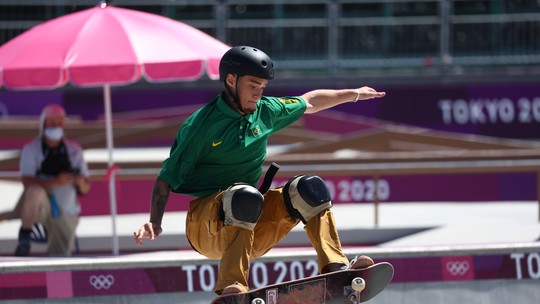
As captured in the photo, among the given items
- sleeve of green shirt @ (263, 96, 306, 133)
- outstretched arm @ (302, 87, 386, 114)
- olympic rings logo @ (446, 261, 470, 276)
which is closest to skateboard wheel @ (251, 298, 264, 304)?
sleeve of green shirt @ (263, 96, 306, 133)

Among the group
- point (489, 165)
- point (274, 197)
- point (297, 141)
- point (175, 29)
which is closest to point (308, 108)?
point (274, 197)

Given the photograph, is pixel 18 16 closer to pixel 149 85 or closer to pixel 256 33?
pixel 149 85

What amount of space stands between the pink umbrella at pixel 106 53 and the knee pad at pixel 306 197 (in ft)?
9.67

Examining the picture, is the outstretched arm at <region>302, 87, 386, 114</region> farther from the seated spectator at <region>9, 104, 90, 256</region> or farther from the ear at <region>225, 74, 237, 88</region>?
the seated spectator at <region>9, 104, 90, 256</region>

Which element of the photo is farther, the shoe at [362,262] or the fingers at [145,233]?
the shoe at [362,262]

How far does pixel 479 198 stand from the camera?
1198 centimetres

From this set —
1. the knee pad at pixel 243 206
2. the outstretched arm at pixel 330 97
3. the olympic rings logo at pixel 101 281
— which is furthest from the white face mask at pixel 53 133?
the knee pad at pixel 243 206

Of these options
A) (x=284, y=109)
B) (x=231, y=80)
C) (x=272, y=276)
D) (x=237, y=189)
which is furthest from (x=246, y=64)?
(x=272, y=276)

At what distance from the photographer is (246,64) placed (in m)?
5.60

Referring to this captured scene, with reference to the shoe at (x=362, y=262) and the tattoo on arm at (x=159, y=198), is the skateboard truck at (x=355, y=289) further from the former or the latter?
the tattoo on arm at (x=159, y=198)

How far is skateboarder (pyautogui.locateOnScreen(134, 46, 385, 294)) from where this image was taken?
5.42 metres

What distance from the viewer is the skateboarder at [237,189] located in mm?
5418

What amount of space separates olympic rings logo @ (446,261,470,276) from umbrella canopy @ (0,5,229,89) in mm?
2500

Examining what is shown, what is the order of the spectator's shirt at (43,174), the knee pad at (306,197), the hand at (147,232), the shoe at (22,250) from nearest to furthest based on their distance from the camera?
the hand at (147,232)
the knee pad at (306,197)
the shoe at (22,250)
the spectator's shirt at (43,174)
